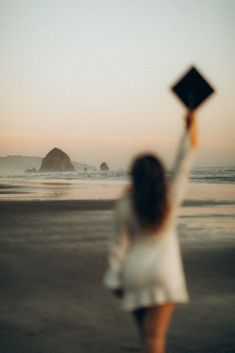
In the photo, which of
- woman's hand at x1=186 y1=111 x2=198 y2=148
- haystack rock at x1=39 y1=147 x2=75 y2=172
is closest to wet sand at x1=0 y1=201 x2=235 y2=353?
woman's hand at x1=186 y1=111 x2=198 y2=148

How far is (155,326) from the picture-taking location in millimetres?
2947

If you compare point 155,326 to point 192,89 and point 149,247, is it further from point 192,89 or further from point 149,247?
point 192,89


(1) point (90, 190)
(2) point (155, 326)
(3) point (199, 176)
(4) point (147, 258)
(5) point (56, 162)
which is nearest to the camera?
(4) point (147, 258)

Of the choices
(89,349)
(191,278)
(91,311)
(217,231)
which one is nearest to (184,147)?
(89,349)

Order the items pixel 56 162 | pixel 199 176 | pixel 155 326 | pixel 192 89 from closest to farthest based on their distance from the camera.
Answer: pixel 155 326 < pixel 192 89 < pixel 199 176 < pixel 56 162

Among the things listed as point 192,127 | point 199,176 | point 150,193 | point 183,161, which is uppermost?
point 192,127

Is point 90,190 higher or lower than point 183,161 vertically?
lower

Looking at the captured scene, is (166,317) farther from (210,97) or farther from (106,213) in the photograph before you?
(106,213)

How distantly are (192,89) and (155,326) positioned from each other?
1.65m

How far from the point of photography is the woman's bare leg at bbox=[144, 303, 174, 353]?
2.91 m

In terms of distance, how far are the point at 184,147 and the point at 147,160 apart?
0.99 feet

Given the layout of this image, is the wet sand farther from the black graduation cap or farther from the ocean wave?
the ocean wave

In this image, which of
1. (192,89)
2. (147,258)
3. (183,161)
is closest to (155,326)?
(147,258)

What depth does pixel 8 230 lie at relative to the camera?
12180mm
